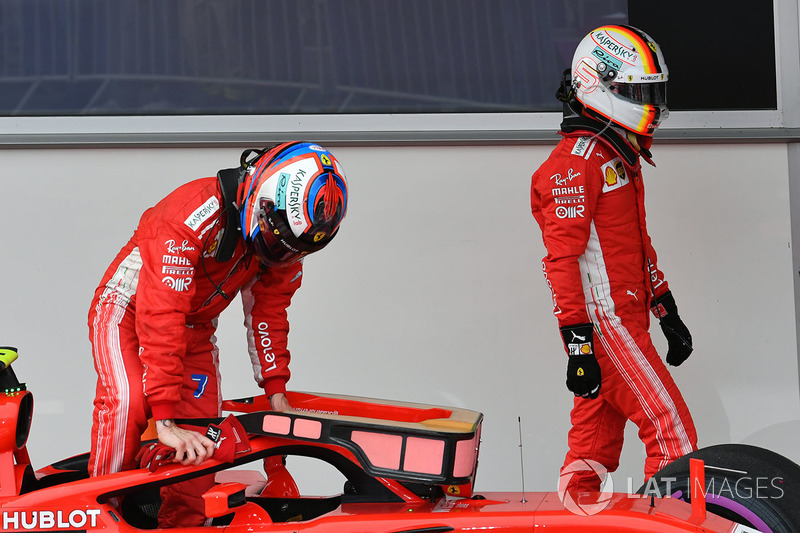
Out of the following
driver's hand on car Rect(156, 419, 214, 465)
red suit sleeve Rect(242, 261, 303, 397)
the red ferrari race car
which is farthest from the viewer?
red suit sleeve Rect(242, 261, 303, 397)

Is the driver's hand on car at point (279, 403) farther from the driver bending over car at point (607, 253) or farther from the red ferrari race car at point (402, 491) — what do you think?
the driver bending over car at point (607, 253)

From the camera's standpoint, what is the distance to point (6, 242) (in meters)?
4.14

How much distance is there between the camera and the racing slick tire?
218cm

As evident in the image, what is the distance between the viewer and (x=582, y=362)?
2914 millimetres

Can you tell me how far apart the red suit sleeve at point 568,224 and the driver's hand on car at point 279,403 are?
3.10 ft

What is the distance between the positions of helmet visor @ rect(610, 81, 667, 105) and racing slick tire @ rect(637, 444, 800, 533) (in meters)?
1.31

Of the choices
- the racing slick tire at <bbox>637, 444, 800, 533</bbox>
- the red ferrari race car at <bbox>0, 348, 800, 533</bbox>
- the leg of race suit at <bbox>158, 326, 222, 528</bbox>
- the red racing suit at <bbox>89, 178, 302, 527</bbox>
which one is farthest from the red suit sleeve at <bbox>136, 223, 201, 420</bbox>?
the racing slick tire at <bbox>637, 444, 800, 533</bbox>

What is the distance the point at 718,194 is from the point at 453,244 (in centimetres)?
126

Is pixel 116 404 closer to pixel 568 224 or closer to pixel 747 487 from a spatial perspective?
pixel 568 224

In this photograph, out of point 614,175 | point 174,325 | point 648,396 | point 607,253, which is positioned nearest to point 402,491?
point 174,325

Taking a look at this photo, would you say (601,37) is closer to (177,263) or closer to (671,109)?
(671,109)

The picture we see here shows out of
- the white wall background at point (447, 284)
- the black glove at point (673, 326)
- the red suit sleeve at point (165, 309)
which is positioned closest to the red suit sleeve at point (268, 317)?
the red suit sleeve at point (165, 309)

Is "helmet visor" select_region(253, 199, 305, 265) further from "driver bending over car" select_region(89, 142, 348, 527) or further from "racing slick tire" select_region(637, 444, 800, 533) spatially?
"racing slick tire" select_region(637, 444, 800, 533)

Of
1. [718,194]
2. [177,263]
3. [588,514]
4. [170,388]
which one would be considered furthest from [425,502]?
[718,194]
